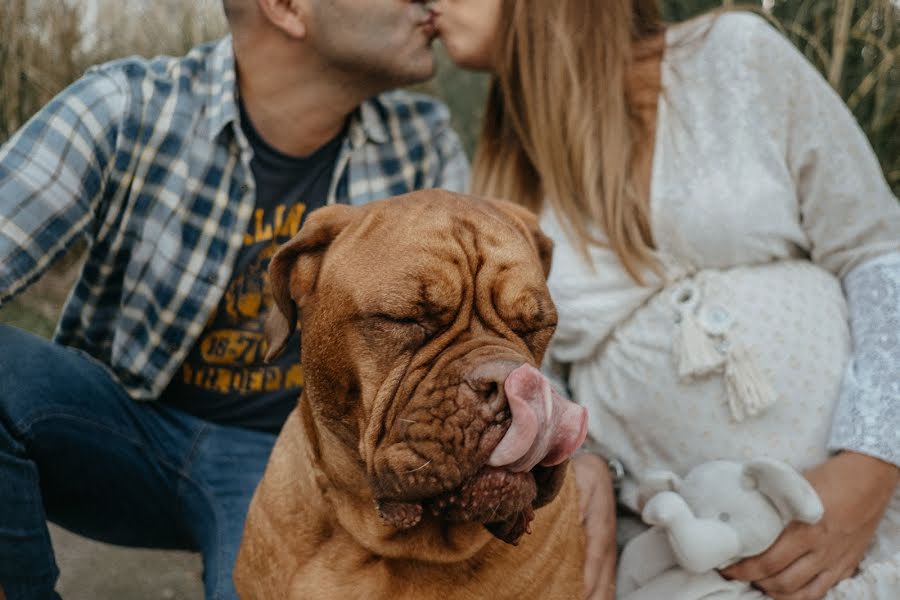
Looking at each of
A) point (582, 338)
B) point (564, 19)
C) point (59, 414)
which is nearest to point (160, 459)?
point (59, 414)

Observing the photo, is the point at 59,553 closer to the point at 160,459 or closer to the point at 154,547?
the point at 154,547

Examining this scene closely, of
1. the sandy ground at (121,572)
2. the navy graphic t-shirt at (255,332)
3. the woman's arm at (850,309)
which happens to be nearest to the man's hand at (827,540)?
the woman's arm at (850,309)

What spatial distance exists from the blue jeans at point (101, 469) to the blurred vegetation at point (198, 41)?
2.44 m

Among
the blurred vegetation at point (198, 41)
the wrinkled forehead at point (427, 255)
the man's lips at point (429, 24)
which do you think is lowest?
the blurred vegetation at point (198, 41)

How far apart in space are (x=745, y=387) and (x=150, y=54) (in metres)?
5.01

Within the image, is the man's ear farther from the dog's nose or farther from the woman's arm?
the dog's nose

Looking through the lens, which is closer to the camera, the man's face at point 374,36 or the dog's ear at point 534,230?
the dog's ear at point 534,230

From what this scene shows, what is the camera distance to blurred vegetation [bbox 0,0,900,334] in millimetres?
3354

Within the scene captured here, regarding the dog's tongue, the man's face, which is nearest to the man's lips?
the man's face

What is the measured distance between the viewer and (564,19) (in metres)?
Result: 2.47

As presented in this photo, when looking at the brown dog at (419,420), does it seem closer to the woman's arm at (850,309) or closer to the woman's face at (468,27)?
the woman's arm at (850,309)

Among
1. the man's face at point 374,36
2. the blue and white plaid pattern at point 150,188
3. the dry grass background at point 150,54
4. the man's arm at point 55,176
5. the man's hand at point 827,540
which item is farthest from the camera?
the dry grass background at point 150,54

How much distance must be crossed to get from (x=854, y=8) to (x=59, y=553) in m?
3.67

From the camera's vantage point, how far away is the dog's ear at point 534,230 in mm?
1960
